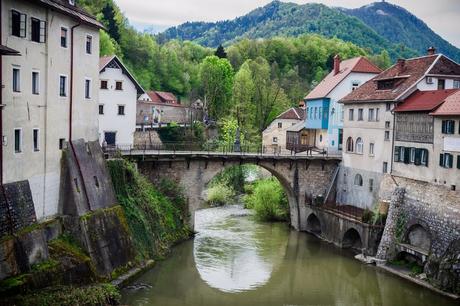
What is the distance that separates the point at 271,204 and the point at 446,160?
1853 centimetres

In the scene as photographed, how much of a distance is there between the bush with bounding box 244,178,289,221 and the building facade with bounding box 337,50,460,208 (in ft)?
18.3

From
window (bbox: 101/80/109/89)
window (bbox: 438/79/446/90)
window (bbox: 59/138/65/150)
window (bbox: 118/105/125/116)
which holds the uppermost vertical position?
window (bbox: 438/79/446/90)

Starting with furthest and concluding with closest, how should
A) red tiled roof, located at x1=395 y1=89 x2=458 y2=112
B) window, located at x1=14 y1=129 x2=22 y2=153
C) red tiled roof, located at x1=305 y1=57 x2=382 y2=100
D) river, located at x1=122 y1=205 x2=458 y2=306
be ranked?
red tiled roof, located at x1=305 y1=57 x2=382 y2=100 → red tiled roof, located at x1=395 y1=89 x2=458 y2=112 → river, located at x1=122 y1=205 x2=458 y2=306 → window, located at x1=14 y1=129 x2=22 y2=153

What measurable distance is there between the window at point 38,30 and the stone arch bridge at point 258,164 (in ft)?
41.5

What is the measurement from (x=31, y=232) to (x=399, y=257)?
21890 millimetres

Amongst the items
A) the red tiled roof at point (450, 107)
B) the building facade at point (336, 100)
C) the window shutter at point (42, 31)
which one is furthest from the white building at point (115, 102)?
the red tiled roof at point (450, 107)

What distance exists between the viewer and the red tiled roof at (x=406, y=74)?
38.2 m

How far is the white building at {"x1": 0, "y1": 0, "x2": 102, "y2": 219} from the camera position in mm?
23609

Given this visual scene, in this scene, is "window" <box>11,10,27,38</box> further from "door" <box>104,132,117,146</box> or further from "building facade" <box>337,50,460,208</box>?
"building facade" <box>337,50,460,208</box>

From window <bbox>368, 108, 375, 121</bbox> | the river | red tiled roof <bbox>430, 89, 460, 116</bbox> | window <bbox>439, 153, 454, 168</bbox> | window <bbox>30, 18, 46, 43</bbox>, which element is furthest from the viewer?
window <bbox>368, 108, 375, 121</bbox>

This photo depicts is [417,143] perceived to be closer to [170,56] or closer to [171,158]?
[171,158]

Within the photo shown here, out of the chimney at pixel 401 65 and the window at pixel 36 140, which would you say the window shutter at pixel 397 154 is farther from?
the window at pixel 36 140

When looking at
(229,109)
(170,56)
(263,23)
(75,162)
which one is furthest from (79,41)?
(263,23)

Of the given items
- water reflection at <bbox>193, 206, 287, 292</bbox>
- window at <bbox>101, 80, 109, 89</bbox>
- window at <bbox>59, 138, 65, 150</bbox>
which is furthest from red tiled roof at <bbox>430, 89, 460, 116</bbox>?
window at <bbox>101, 80, 109, 89</bbox>
